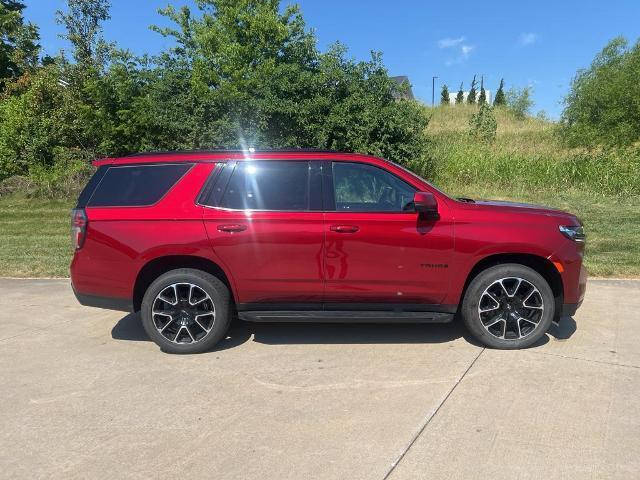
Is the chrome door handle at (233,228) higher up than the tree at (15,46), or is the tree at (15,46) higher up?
the tree at (15,46)

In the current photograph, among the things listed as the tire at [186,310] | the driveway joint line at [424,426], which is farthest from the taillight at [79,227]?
the driveway joint line at [424,426]

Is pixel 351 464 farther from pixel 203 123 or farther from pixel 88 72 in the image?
pixel 88 72

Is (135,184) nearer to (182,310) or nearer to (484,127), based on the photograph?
(182,310)

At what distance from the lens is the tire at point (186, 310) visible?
455 cm

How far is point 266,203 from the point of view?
4535mm

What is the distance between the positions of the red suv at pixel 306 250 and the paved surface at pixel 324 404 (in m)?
0.39

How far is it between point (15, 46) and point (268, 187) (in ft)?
94.6

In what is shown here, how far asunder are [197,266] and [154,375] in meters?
1.03

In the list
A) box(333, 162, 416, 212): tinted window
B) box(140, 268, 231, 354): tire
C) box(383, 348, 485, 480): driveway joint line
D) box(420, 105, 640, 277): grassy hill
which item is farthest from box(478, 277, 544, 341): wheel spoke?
box(420, 105, 640, 277): grassy hill

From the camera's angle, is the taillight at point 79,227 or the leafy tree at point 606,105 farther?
the leafy tree at point 606,105

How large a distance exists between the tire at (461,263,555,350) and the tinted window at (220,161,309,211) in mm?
1722

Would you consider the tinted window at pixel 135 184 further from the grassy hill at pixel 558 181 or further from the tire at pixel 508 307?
the grassy hill at pixel 558 181

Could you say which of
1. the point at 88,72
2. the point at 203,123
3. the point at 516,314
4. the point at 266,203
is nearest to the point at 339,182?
the point at 266,203

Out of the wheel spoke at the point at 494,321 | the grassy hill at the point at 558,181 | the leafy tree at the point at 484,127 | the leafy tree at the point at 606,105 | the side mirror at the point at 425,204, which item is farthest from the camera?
the leafy tree at the point at 484,127
